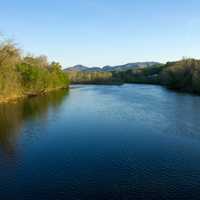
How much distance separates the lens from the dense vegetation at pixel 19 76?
1815 inches

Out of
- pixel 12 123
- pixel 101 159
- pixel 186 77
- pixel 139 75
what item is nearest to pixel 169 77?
pixel 186 77

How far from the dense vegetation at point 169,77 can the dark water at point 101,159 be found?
43.2m

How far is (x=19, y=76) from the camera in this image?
182 ft

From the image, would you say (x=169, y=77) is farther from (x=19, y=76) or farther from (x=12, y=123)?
(x=12, y=123)

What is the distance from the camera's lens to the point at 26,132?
25.2m

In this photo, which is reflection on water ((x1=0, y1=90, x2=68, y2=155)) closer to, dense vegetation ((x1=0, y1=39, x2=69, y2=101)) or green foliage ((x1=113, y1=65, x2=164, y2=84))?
dense vegetation ((x1=0, y1=39, x2=69, y2=101))

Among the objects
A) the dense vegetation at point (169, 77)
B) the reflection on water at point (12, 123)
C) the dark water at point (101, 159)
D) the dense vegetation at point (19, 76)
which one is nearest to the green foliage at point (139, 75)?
the dense vegetation at point (169, 77)

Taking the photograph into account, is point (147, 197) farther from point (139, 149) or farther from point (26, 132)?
point (26, 132)

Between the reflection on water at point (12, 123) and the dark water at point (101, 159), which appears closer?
the dark water at point (101, 159)

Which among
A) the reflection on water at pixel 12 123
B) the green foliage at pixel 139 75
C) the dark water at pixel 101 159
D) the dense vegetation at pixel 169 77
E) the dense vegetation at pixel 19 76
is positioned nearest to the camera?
the dark water at pixel 101 159

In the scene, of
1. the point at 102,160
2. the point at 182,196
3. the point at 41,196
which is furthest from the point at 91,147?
the point at 182,196

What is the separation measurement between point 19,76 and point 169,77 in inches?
2188

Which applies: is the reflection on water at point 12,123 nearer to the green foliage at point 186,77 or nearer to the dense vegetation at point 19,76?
the dense vegetation at point 19,76

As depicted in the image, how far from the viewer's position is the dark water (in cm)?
1305
